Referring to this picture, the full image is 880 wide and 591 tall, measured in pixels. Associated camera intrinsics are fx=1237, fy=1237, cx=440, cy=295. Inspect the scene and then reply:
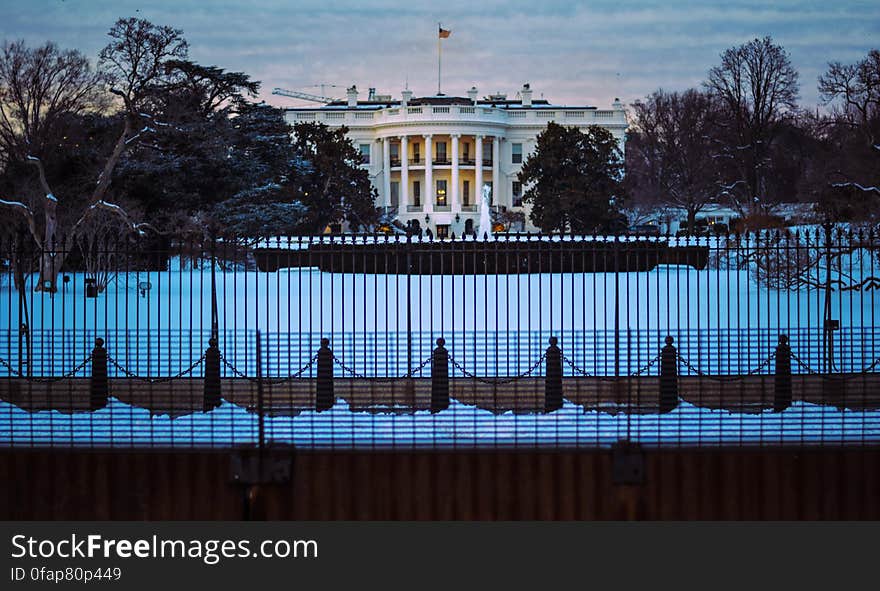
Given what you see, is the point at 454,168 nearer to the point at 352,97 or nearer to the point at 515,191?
the point at 515,191

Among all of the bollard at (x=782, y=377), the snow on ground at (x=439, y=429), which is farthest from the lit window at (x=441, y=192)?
the snow on ground at (x=439, y=429)

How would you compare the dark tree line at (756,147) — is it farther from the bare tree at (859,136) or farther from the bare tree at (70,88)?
the bare tree at (70,88)

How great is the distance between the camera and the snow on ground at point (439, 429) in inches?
410

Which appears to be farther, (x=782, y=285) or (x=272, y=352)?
(x=782, y=285)

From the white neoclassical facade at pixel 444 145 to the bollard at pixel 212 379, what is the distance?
2839 inches

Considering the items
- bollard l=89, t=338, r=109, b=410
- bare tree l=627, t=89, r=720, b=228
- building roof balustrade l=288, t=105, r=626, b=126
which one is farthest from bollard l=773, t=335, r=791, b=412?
building roof balustrade l=288, t=105, r=626, b=126

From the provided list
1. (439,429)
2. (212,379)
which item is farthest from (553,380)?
(212,379)

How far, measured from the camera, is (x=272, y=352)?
17625 millimetres

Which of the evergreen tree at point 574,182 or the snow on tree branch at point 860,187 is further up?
the evergreen tree at point 574,182

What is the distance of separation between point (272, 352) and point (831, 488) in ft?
30.6

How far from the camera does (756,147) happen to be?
5544 cm

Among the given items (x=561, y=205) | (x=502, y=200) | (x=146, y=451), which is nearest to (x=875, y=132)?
(x=561, y=205)

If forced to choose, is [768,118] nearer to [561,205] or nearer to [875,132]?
[561,205]

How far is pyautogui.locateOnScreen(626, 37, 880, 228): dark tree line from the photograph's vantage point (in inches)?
1353
